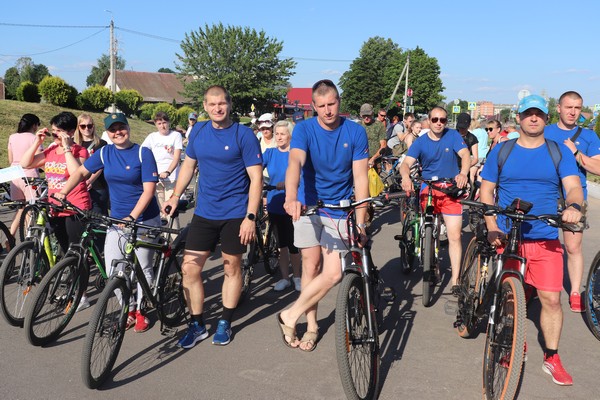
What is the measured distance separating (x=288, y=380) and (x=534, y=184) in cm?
221

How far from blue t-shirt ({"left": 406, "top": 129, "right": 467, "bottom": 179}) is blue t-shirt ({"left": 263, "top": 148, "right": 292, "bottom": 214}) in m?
1.41

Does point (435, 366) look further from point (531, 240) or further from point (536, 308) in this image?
point (536, 308)

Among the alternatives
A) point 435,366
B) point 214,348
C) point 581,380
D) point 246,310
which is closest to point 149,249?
point 214,348

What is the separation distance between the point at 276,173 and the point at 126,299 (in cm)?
252

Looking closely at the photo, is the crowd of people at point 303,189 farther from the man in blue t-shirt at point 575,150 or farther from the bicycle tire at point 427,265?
the bicycle tire at point 427,265

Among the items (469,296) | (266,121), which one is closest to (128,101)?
(266,121)

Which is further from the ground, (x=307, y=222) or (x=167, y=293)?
(x=307, y=222)

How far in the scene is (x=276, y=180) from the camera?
5.97m

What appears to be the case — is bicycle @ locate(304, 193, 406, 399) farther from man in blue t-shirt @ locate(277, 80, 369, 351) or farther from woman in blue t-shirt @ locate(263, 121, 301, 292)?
woman in blue t-shirt @ locate(263, 121, 301, 292)

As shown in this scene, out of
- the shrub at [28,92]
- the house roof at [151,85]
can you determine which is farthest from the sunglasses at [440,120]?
the house roof at [151,85]

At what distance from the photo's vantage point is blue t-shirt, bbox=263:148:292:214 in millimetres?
5832

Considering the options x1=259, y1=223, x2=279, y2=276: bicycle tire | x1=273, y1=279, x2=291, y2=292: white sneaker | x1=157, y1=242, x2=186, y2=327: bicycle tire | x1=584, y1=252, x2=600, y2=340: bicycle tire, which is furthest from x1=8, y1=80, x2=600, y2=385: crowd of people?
x1=273, y1=279, x2=291, y2=292: white sneaker

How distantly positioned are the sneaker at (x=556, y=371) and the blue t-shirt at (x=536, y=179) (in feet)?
2.88

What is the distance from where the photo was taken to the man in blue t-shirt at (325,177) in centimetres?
383
